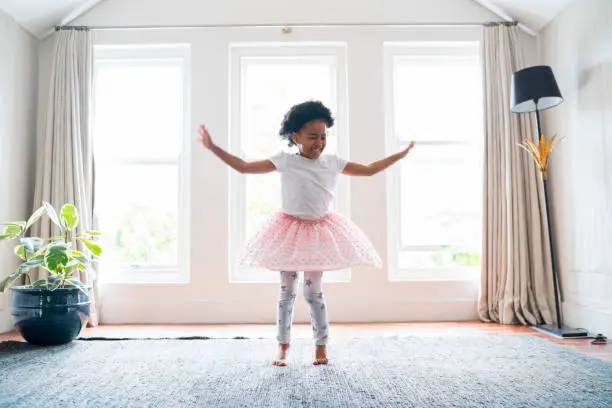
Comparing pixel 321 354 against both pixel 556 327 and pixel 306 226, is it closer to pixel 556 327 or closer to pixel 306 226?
pixel 306 226

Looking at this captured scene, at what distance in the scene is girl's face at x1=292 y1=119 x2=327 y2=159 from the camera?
2275 mm

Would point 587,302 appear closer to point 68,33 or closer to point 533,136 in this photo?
point 533,136

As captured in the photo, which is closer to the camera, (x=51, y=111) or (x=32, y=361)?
(x=32, y=361)

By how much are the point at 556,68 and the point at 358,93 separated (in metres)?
1.35

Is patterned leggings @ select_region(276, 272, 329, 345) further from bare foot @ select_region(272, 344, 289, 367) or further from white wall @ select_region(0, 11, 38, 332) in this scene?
white wall @ select_region(0, 11, 38, 332)

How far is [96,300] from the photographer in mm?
3547

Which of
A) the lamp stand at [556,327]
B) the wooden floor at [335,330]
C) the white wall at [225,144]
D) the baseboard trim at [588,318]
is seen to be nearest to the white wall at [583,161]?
the baseboard trim at [588,318]

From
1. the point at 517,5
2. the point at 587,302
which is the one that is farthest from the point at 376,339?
the point at 517,5

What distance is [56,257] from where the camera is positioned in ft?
8.58

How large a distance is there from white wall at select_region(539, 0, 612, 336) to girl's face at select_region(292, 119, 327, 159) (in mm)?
1724

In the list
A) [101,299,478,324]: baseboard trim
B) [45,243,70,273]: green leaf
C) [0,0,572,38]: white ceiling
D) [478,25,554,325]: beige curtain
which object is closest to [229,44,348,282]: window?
[101,299,478,324]: baseboard trim

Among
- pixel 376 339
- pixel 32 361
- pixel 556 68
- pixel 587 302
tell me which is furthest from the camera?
pixel 556 68

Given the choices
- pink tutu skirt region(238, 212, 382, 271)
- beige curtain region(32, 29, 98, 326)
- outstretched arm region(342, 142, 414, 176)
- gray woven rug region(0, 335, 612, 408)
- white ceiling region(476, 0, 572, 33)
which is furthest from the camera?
beige curtain region(32, 29, 98, 326)

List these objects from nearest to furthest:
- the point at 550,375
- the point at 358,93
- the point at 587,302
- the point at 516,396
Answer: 1. the point at 516,396
2. the point at 550,375
3. the point at 587,302
4. the point at 358,93
